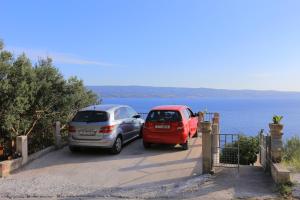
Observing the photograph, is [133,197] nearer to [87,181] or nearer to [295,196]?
[87,181]

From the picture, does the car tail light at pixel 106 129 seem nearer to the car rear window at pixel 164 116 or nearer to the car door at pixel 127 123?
the car door at pixel 127 123

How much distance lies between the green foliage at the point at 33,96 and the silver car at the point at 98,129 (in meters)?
1.90

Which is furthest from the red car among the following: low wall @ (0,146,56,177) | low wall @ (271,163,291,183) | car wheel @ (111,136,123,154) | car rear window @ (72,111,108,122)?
low wall @ (271,163,291,183)

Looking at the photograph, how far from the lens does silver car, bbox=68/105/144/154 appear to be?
11.8 metres

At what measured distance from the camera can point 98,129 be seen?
Answer: 38.5 ft

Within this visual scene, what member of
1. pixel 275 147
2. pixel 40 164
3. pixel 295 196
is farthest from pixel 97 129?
pixel 295 196

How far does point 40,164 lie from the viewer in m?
11.1

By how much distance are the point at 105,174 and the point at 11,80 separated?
495cm

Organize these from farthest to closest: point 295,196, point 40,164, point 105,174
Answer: point 40,164, point 105,174, point 295,196

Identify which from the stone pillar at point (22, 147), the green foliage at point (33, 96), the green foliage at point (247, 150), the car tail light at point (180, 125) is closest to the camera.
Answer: the stone pillar at point (22, 147)

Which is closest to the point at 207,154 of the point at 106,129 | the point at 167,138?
the point at 167,138

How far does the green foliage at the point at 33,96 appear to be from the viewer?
1163cm

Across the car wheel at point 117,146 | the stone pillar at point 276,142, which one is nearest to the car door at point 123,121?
the car wheel at point 117,146

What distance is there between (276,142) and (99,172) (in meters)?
5.03
